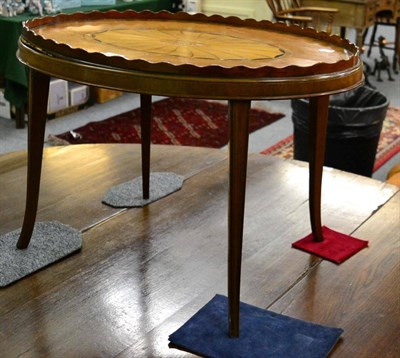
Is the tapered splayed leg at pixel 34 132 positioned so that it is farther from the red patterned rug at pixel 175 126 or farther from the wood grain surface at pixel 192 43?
the red patterned rug at pixel 175 126

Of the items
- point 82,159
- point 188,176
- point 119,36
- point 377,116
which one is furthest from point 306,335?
point 377,116

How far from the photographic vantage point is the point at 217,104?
4.80 metres

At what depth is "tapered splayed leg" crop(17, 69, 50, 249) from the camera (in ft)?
4.99

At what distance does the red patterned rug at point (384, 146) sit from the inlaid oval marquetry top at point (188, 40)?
2.10 meters

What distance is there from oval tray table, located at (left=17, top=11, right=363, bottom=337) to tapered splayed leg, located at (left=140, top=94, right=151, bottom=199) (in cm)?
23

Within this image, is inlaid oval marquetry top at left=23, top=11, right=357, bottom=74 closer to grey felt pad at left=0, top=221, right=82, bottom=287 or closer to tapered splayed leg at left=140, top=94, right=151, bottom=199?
tapered splayed leg at left=140, top=94, right=151, bottom=199

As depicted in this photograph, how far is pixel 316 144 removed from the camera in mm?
1642

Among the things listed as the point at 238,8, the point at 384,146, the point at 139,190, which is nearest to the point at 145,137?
the point at 139,190

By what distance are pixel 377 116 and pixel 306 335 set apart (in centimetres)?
176

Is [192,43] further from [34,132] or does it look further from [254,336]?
[254,336]

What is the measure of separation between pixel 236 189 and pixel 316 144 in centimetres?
41

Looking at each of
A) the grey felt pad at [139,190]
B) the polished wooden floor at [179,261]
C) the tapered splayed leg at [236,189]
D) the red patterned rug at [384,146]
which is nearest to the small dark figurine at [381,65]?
the red patterned rug at [384,146]

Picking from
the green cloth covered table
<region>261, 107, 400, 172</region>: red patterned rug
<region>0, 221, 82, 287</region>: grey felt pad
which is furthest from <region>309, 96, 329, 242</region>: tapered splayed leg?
the green cloth covered table

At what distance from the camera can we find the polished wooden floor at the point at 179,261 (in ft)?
4.52
